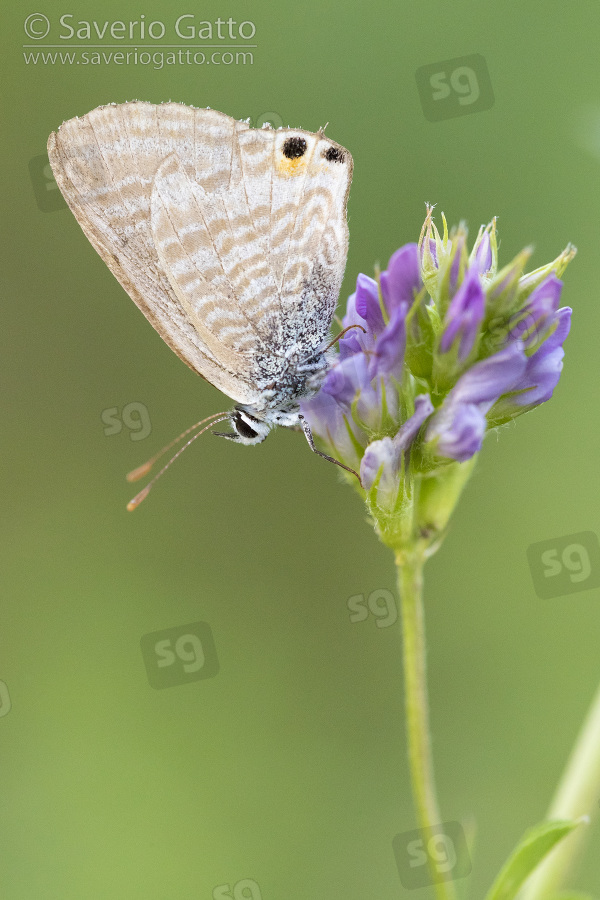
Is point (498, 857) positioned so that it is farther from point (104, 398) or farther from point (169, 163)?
point (169, 163)

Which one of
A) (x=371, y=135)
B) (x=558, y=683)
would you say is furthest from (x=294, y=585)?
(x=371, y=135)

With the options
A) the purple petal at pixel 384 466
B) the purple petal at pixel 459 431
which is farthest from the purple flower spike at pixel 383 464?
the purple petal at pixel 459 431

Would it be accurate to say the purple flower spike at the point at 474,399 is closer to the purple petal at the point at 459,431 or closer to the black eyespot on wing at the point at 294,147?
the purple petal at the point at 459,431

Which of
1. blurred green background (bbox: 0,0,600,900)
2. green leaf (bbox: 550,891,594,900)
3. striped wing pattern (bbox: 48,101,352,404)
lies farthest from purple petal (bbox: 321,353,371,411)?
blurred green background (bbox: 0,0,600,900)

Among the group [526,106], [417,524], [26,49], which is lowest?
[417,524]

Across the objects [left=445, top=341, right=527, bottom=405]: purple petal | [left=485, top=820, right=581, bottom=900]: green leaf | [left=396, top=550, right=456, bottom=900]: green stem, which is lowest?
[left=485, top=820, right=581, bottom=900]: green leaf

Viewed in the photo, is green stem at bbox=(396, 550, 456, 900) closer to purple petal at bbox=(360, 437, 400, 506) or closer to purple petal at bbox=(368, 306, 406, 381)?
purple petal at bbox=(360, 437, 400, 506)
